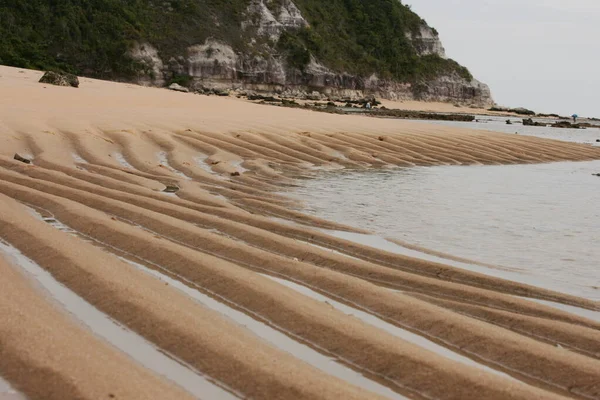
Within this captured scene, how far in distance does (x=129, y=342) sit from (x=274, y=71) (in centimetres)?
8438

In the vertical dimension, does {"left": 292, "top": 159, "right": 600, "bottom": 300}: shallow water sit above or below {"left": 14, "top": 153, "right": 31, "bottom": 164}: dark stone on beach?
below

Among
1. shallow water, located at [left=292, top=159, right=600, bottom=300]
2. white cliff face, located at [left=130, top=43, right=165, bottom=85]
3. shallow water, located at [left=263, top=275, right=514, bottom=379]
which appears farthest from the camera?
white cliff face, located at [left=130, top=43, right=165, bottom=85]

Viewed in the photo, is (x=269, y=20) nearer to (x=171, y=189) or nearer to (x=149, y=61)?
(x=149, y=61)

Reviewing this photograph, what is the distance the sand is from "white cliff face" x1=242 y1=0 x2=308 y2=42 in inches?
3214

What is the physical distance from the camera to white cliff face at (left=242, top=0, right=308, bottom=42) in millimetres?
90188

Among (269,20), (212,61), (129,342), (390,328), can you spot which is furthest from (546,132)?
(269,20)

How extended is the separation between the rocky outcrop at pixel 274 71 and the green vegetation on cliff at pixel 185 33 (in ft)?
3.45

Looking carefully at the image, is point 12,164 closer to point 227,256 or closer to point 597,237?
point 227,256

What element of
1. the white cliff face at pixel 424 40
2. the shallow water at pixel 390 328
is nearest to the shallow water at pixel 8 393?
the shallow water at pixel 390 328

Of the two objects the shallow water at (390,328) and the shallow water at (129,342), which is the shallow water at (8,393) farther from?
the shallow water at (390,328)

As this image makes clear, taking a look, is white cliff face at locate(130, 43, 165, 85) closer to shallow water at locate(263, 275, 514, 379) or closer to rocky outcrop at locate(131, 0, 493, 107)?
rocky outcrop at locate(131, 0, 493, 107)

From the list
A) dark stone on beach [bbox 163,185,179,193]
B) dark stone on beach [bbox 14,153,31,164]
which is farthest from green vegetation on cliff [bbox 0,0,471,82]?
dark stone on beach [bbox 163,185,179,193]

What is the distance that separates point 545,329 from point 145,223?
3.82 metres

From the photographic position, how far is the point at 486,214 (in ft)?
33.2
